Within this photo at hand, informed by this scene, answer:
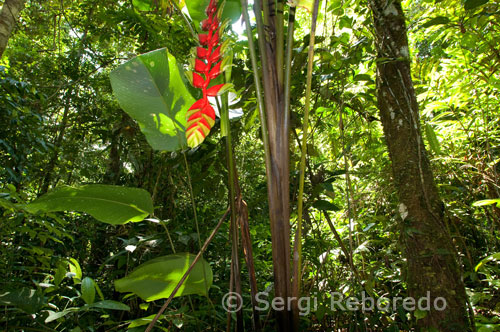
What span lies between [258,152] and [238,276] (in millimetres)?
2210

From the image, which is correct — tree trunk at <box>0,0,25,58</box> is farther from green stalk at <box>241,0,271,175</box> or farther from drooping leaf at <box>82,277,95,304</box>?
green stalk at <box>241,0,271,175</box>

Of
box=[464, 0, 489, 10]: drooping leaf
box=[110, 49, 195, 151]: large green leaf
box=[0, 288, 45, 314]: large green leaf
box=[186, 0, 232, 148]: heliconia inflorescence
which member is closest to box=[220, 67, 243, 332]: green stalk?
box=[186, 0, 232, 148]: heliconia inflorescence

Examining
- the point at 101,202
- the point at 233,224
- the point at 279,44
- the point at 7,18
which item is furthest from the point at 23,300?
the point at 7,18

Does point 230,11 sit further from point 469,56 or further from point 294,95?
point 469,56

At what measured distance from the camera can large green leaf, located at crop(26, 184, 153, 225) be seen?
801mm

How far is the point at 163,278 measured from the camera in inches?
35.8

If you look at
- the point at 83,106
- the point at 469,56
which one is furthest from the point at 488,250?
the point at 83,106

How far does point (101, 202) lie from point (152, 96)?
383mm

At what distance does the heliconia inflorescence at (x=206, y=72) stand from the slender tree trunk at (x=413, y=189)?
0.89 m

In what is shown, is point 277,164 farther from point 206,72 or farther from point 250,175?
point 250,175

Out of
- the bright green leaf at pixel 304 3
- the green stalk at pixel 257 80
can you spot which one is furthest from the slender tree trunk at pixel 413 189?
the green stalk at pixel 257 80

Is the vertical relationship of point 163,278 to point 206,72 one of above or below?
below

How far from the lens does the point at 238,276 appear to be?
0.85m

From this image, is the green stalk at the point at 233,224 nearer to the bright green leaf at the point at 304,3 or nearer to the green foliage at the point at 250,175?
the green foliage at the point at 250,175
